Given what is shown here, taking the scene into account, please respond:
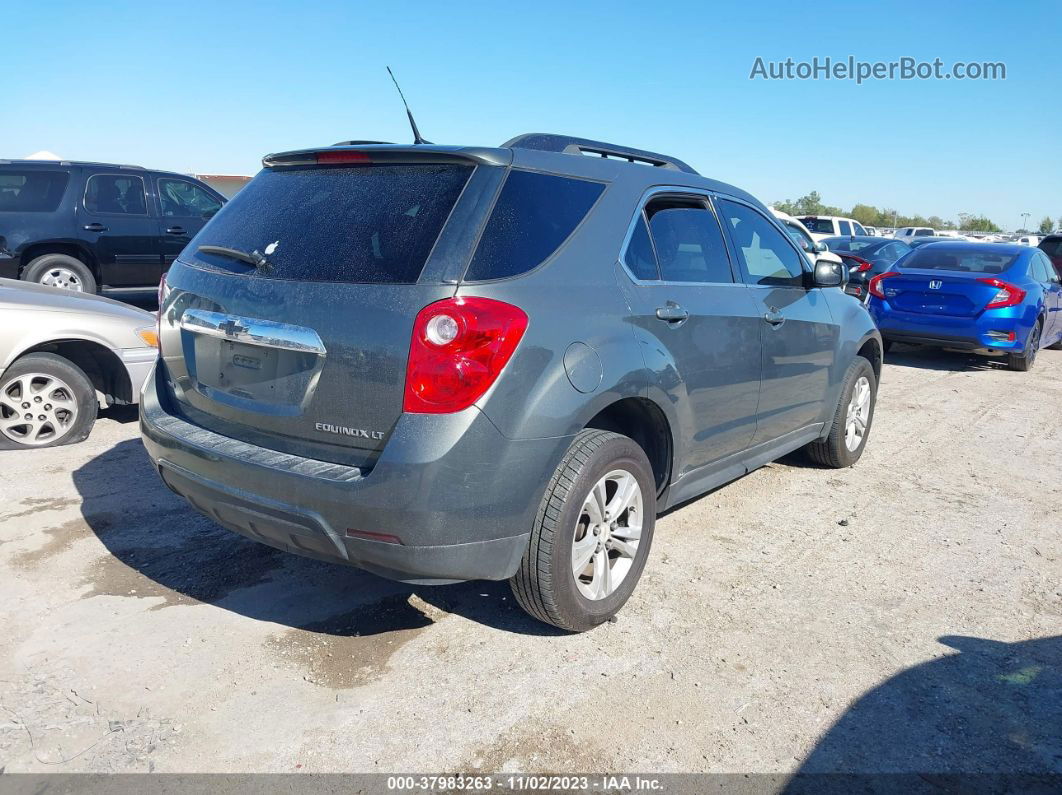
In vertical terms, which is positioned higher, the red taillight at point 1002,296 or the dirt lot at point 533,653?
the red taillight at point 1002,296

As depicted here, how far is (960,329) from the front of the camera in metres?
9.89

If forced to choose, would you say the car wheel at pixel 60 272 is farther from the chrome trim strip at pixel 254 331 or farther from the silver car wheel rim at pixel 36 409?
the chrome trim strip at pixel 254 331

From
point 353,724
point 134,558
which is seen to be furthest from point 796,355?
point 134,558

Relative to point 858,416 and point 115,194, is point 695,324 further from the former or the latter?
point 115,194

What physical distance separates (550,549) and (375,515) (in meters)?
0.66

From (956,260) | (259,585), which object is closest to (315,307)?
(259,585)

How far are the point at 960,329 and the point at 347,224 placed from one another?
29.0ft

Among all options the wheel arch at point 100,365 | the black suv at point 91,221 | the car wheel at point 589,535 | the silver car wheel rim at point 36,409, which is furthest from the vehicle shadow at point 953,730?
the black suv at point 91,221

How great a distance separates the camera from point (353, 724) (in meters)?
2.78

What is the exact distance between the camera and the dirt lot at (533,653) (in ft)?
8.84

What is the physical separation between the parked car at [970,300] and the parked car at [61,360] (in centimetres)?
835

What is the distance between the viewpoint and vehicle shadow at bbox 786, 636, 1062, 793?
261 centimetres

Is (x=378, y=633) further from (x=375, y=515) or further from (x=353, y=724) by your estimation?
(x=375, y=515)

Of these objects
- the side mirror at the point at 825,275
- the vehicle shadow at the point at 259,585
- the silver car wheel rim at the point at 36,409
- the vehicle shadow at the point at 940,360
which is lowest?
the vehicle shadow at the point at 940,360
